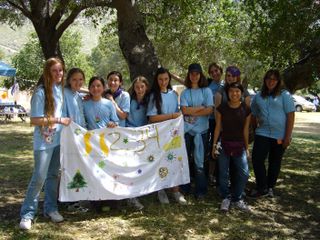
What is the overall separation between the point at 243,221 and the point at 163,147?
1.38 meters

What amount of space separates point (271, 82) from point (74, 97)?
262 centimetres

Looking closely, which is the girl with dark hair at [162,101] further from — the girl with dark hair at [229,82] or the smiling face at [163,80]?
the girl with dark hair at [229,82]

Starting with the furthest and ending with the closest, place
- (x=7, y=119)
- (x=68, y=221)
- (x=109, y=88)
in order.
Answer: (x=7, y=119), (x=109, y=88), (x=68, y=221)

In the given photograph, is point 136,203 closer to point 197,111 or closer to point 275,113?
point 197,111

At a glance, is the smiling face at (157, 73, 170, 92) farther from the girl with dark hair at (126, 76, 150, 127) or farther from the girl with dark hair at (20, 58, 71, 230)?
the girl with dark hair at (20, 58, 71, 230)

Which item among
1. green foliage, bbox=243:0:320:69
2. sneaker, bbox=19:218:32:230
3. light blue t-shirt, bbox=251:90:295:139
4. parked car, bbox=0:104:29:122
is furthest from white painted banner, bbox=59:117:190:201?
parked car, bbox=0:104:29:122

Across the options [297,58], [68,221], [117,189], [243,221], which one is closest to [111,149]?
[117,189]

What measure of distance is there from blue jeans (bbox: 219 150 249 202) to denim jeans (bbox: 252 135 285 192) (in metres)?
0.56

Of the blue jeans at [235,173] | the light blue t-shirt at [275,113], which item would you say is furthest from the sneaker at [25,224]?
the light blue t-shirt at [275,113]

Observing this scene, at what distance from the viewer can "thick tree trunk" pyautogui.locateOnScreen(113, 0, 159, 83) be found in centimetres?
741

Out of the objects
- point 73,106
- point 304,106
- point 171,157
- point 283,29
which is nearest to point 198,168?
point 171,157

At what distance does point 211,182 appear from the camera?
6.86m

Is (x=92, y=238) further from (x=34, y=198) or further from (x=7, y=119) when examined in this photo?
(x=7, y=119)

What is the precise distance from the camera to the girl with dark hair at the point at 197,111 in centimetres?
585
